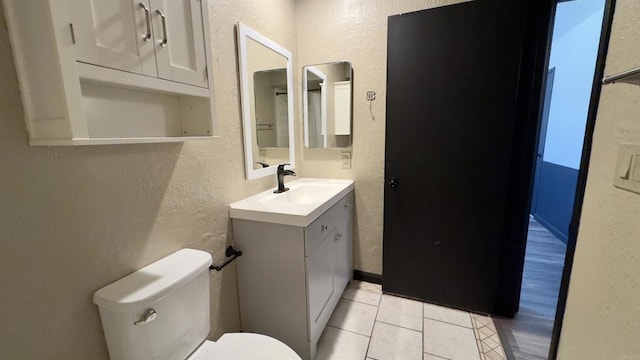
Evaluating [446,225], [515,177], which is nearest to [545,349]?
[446,225]

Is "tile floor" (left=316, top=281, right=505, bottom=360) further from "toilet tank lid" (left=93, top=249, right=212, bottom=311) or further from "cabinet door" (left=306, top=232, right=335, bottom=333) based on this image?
"toilet tank lid" (left=93, top=249, right=212, bottom=311)

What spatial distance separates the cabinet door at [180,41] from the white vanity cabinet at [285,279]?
799mm

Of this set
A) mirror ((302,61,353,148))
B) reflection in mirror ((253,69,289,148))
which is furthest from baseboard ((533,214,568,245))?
reflection in mirror ((253,69,289,148))

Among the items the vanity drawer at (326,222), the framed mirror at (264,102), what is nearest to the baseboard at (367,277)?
the vanity drawer at (326,222)

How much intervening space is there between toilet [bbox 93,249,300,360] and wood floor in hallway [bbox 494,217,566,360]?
4.81ft

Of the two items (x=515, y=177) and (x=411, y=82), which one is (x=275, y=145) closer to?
(x=411, y=82)

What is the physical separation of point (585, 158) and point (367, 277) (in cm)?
179

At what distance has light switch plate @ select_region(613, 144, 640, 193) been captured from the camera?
25.1 inches

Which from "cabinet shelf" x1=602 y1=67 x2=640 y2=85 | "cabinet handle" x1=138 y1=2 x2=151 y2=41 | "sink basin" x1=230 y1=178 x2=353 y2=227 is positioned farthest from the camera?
"sink basin" x1=230 y1=178 x2=353 y2=227

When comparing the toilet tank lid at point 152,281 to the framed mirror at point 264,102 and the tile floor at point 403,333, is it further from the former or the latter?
the tile floor at point 403,333

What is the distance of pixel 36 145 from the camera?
719 millimetres

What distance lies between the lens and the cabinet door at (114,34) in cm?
66

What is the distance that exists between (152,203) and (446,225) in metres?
1.79

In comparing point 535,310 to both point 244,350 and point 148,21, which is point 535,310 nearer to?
point 244,350
